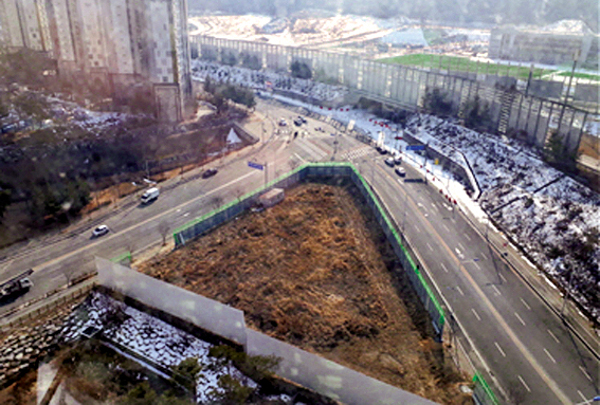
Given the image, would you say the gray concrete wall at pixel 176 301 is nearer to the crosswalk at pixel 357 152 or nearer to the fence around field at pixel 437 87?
the crosswalk at pixel 357 152

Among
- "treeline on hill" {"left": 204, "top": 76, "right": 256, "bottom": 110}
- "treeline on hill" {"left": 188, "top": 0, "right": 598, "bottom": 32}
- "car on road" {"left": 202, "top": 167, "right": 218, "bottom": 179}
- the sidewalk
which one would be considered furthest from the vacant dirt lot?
"treeline on hill" {"left": 188, "top": 0, "right": 598, "bottom": 32}

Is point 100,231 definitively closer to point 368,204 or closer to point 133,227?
point 133,227

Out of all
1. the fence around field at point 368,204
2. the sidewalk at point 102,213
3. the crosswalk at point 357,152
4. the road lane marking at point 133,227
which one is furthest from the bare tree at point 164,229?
the crosswalk at point 357,152

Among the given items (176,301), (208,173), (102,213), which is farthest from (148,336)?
(208,173)

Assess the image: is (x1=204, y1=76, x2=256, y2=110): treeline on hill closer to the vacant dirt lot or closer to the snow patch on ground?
the vacant dirt lot

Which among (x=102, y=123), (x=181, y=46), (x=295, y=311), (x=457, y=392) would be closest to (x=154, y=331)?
(x=295, y=311)

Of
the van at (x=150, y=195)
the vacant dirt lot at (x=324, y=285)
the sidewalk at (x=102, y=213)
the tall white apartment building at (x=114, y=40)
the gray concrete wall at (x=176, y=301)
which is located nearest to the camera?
the vacant dirt lot at (x=324, y=285)
